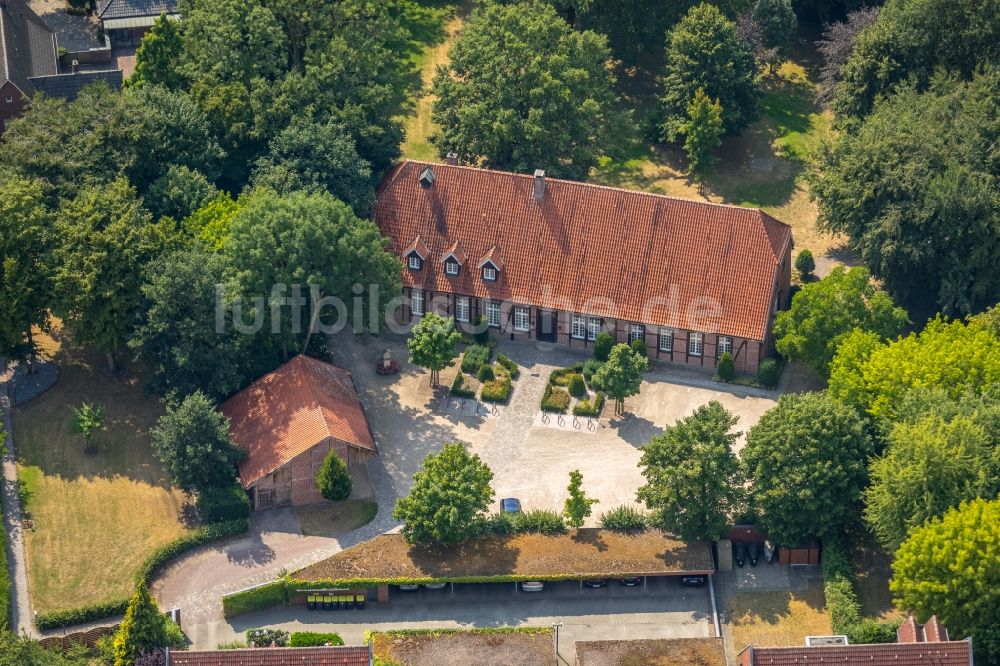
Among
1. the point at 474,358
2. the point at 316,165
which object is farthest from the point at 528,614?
the point at 316,165

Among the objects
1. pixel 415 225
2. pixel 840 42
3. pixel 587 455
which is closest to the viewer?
pixel 587 455

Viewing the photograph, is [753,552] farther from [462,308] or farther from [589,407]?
[462,308]

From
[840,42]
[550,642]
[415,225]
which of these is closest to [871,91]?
[840,42]

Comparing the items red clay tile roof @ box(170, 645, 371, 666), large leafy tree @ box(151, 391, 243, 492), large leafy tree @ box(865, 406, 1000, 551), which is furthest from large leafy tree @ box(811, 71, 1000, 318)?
red clay tile roof @ box(170, 645, 371, 666)

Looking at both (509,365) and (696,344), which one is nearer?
(696,344)

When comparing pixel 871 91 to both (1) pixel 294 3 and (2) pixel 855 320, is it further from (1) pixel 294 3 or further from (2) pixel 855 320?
(1) pixel 294 3

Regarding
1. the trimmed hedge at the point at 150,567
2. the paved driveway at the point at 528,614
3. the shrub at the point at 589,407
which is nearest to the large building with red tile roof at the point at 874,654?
the paved driveway at the point at 528,614

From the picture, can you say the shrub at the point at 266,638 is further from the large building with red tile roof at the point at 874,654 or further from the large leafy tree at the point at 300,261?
the large building with red tile roof at the point at 874,654
